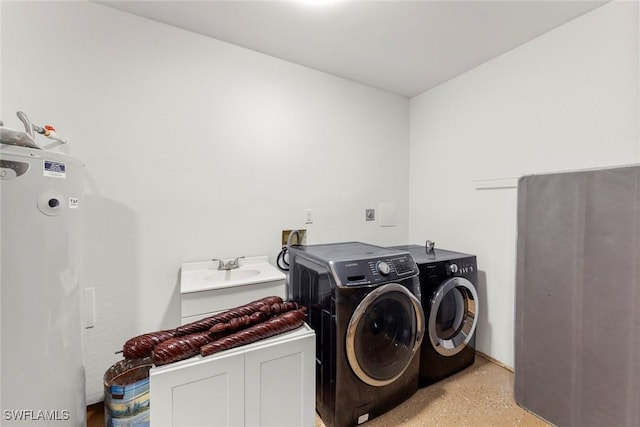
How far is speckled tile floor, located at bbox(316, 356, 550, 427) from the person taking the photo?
1.50 m

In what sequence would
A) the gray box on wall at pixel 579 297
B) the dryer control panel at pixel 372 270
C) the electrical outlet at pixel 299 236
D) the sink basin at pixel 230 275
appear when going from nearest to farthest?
1. the gray box on wall at pixel 579 297
2. the dryer control panel at pixel 372 270
3. the sink basin at pixel 230 275
4. the electrical outlet at pixel 299 236

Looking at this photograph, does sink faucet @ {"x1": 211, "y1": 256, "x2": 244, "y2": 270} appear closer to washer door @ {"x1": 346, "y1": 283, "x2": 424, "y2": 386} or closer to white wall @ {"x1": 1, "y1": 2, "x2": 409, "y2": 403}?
white wall @ {"x1": 1, "y1": 2, "x2": 409, "y2": 403}

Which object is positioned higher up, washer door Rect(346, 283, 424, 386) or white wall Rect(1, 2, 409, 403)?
white wall Rect(1, 2, 409, 403)

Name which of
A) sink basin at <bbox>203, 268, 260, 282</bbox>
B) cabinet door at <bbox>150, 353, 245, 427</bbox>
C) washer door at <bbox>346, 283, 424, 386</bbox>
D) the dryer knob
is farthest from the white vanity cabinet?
sink basin at <bbox>203, 268, 260, 282</bbox>

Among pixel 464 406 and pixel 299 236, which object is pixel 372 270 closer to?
pixel 299 236

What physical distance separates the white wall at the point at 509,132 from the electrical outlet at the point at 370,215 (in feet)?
1.67

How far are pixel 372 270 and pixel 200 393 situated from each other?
957mm

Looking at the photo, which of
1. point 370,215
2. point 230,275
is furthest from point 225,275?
point 370,215

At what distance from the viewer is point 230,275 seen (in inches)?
73.2

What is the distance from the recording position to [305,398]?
4.07 ft

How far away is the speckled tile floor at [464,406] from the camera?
1.50 metres

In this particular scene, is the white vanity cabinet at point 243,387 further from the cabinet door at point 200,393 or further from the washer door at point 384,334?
the washer door at point 384,334

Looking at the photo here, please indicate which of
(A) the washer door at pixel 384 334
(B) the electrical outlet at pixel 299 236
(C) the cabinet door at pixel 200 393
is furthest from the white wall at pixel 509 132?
(C) the cabinet door at pixel 200 393

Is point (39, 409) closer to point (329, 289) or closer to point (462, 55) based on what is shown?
point (329, 289)
